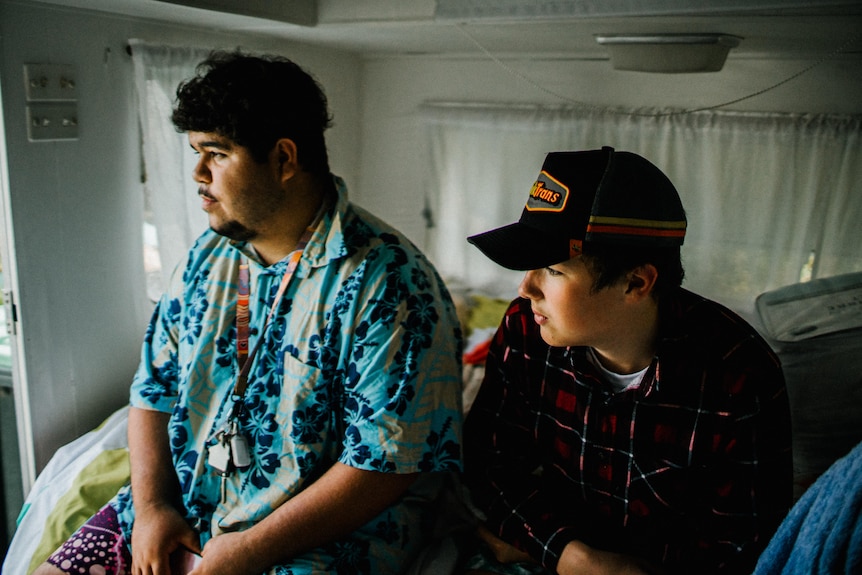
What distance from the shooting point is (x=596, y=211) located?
3.60 ft

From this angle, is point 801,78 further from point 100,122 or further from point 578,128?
point 100,122

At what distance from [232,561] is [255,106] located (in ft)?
3.00

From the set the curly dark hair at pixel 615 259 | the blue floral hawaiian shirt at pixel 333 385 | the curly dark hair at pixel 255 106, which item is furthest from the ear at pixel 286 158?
the curly dark hair at pixel 615 259

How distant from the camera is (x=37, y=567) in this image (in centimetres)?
144

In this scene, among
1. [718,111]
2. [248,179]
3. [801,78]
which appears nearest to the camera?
[248,179]

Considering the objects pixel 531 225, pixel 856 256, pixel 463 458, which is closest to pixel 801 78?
pixel 856 256

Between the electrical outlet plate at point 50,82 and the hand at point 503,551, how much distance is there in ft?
5.07

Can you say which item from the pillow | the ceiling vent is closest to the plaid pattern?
the ceiling vent

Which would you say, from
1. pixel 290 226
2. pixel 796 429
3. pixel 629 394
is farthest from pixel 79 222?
pixel 796 429

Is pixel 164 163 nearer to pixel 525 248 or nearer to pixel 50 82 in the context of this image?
pixel 50 82

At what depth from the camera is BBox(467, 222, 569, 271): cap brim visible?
1122mm

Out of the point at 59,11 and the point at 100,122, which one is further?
the point at 100,122

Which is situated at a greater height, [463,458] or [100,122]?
[100,122]

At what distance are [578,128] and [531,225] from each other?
5.79 feet
